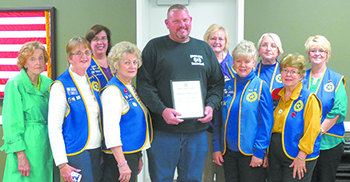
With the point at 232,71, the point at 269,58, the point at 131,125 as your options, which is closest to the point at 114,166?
the point at 131,125

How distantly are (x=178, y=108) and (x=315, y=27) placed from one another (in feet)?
7.98

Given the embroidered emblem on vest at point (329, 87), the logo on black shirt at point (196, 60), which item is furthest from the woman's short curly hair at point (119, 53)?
the embroidered emblem on vest at point (329, 87)

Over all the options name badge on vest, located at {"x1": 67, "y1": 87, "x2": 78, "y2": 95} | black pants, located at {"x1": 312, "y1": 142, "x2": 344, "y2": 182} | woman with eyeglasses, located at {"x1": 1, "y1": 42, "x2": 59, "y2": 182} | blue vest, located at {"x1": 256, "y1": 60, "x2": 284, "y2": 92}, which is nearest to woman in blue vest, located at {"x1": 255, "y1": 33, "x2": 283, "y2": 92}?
blue vest, located at {"x1": 256, "y1": 60, "x2": 284, "y2": 92}

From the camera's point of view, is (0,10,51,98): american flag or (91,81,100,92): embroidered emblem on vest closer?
(91,81,100,92): embroidered emblem on vest

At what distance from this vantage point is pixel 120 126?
2.06 m

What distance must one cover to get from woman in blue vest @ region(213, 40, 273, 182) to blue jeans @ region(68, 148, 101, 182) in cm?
106

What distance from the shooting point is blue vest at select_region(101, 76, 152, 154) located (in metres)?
2.05

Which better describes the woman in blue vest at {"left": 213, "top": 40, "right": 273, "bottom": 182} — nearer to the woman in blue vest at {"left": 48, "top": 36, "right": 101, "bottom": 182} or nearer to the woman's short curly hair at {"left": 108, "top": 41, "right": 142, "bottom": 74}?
the woman's short curly hair at {"left": 108, "top": 41, "right": 142, "bottom": 74}

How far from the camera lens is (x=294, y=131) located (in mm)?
2148

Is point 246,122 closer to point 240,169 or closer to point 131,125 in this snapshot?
point 240,169

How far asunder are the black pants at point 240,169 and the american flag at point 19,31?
2.69 meters

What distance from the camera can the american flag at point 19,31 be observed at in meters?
3.68

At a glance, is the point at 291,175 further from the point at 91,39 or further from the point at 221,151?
the point at 91,39

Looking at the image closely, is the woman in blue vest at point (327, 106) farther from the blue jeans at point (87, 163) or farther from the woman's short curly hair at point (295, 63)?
the blue jeans at point (87, 163)
